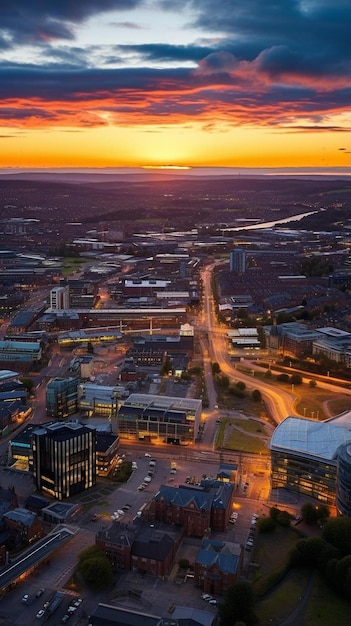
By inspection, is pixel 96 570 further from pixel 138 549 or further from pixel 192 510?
pixel 192 510

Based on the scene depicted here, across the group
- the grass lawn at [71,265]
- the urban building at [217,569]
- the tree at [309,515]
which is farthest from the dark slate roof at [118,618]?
the grass lawn at [71,265]

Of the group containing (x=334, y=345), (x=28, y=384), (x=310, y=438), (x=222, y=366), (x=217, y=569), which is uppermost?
(x=334, y=345)

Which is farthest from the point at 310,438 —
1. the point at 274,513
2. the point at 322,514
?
the point at 274,513

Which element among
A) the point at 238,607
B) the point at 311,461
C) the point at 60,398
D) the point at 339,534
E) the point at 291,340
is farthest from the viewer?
the point at 291,340

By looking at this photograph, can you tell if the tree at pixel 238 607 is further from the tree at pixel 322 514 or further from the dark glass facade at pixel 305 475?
the dark glass facade at pixel 305 475

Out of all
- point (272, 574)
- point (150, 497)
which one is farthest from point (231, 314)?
point (272, 574)

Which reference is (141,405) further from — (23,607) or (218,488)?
(23,607)
